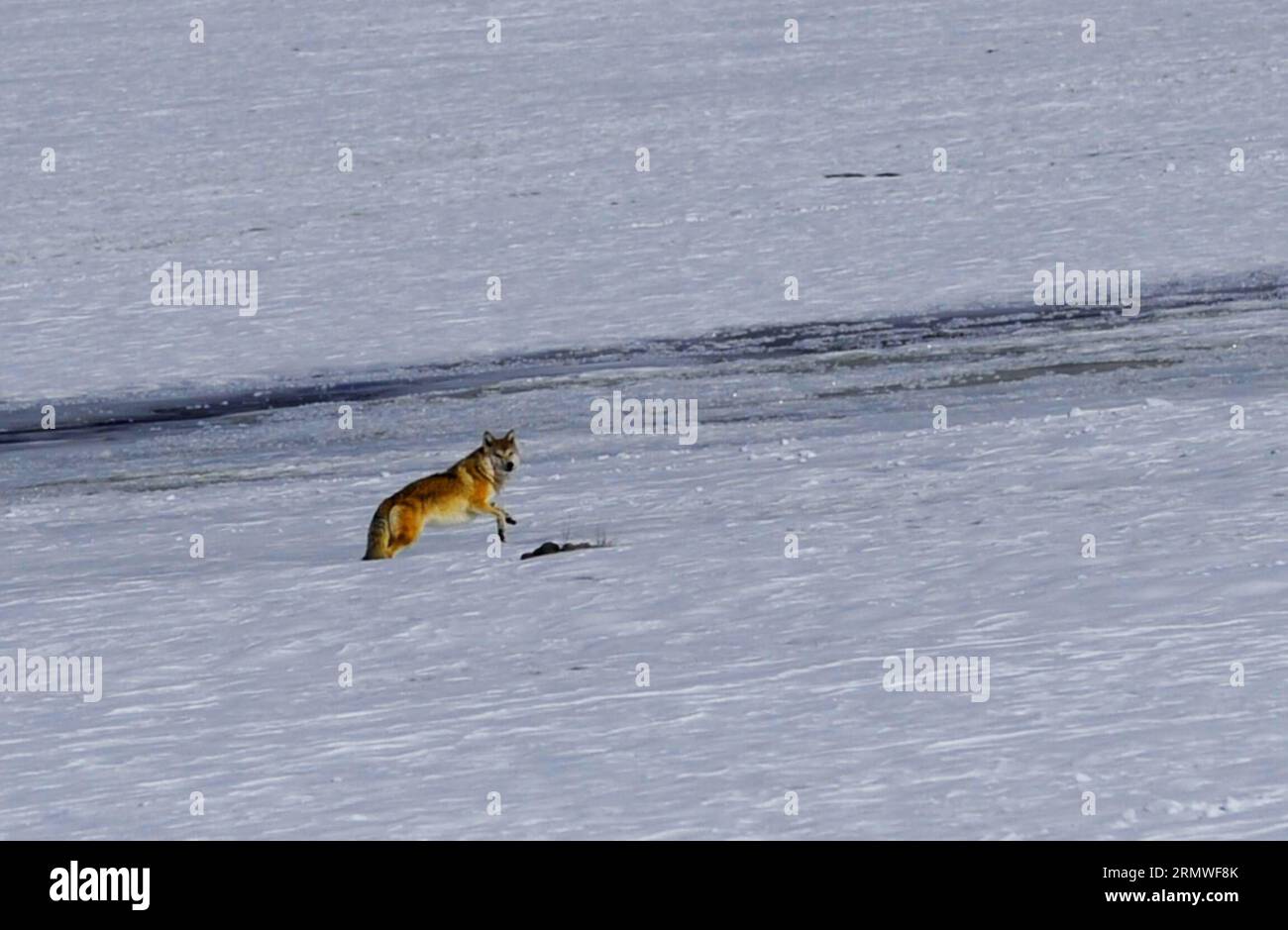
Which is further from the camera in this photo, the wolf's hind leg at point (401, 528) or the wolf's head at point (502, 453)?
the wolf's head at point (502, 453)

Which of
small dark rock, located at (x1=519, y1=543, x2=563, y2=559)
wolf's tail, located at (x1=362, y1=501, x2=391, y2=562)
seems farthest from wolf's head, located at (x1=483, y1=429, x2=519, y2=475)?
wolf's tail, located at (x1=362, y1=501, x2=391, y2=562)

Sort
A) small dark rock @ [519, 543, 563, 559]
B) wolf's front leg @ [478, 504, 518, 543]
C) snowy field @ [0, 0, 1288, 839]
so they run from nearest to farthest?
snowy field @ [0, 0, 1288, 839] < small dark rock @ [519, 543, 563, 559] < wolf's front leg @ [478, 504, 518, 543]

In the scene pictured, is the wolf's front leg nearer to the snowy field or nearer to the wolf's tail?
the snowy field

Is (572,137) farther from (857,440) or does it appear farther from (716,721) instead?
(716,721)

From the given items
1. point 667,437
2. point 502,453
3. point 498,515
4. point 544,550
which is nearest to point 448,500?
point 498,515

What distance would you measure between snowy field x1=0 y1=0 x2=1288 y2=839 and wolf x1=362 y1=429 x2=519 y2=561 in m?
0.18

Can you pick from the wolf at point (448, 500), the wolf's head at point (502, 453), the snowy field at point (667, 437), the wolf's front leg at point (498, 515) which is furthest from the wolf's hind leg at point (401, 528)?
the wolf's head at point (502, 453)

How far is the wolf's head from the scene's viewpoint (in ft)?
34.3

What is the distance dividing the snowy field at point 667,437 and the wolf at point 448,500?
18 cm

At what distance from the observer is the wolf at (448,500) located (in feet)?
33.6

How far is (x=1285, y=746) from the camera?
632 centimetres

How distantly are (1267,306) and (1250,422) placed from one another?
14.8 feet

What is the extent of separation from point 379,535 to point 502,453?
731 mm

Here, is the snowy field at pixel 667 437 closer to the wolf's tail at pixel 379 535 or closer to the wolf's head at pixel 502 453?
the wolf's tail at pixel 379 535
